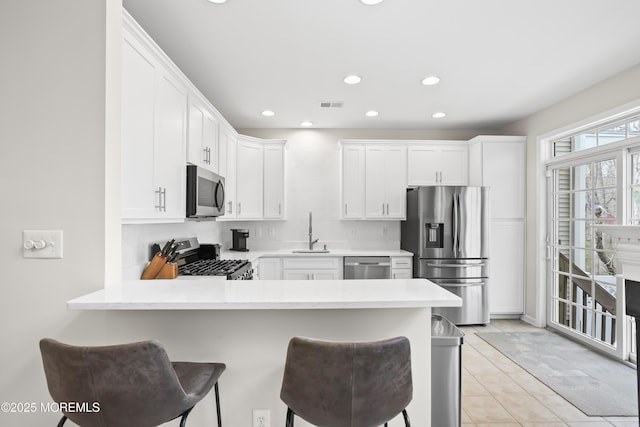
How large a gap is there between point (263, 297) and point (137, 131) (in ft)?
3.84

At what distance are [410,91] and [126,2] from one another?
2454mm

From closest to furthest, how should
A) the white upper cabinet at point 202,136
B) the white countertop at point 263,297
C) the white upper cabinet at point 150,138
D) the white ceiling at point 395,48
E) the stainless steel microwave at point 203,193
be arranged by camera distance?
1. the white countertop at point 263,297
2. the white upper cabinet at point 150,138
3. the white ceiling at point 395,48
4. the stainless steel microwave at point 203,193
5. the white upper cabinet at point 202,136

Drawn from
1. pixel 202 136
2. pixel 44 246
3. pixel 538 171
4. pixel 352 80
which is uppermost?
pixel 352 80

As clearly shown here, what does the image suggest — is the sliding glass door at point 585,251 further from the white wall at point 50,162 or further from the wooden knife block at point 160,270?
the white wall at point 50,162

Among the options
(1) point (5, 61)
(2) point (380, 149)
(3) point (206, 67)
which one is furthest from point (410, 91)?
(1) point (5, 61)

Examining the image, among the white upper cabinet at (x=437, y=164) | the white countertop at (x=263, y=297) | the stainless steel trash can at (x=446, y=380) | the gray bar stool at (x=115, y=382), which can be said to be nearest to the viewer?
the gray bar stool at (x=115, y=382)

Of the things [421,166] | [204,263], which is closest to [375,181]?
[421,166]

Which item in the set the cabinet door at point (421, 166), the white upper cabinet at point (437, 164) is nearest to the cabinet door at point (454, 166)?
the white upper cabinet at point (437, 164)

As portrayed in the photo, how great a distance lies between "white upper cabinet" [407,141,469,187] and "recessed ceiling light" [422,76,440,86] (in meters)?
1.46

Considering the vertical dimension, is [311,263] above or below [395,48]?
below

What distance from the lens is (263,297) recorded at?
136 cm

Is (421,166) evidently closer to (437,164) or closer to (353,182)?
(437,164)

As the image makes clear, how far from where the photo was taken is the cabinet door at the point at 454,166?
4.72 meters

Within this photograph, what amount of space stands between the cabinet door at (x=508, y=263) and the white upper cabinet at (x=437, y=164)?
0.78 meters
